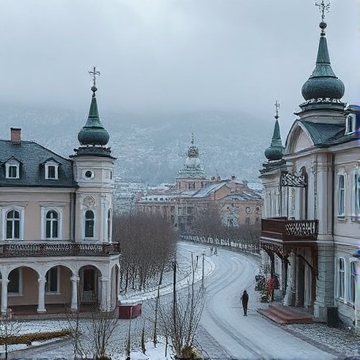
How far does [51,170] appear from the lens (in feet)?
110

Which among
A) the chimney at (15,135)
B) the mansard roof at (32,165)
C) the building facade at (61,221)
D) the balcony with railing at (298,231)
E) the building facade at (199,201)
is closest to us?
the balcony with railing at (298,231)

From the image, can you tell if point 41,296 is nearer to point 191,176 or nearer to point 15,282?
point 15,282

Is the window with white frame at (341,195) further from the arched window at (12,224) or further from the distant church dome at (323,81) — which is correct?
the arched window at (12,224)

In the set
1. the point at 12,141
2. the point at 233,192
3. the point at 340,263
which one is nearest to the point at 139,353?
the point at 340,263

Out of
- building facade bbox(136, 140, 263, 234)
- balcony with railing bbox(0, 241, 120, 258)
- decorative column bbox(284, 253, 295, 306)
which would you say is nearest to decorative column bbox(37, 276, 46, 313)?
balcony with railing bbox(0, 241, 120, 258)

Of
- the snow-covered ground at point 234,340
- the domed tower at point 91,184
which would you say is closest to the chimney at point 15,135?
the domed tower at point 91,184

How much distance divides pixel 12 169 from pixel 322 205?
14784 mm

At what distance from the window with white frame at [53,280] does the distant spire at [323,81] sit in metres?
14.8

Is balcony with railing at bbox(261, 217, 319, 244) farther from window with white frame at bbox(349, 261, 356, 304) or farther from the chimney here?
the chimney

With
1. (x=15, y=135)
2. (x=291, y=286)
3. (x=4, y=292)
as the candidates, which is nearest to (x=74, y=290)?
(x=4, y=292)

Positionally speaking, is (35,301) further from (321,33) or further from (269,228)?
(321,33)

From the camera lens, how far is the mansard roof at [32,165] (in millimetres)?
32625

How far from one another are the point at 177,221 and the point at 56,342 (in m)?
108

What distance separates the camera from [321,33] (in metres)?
32.1
